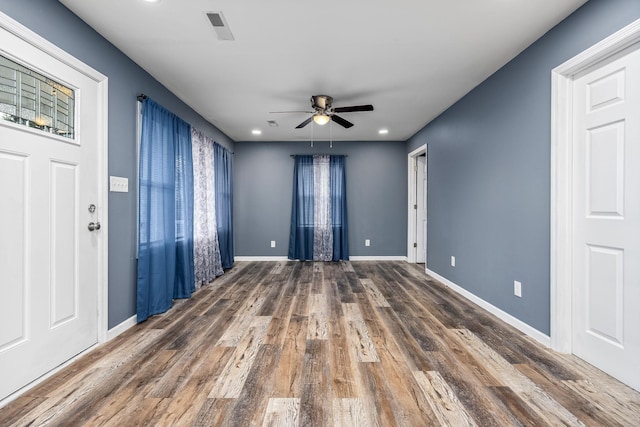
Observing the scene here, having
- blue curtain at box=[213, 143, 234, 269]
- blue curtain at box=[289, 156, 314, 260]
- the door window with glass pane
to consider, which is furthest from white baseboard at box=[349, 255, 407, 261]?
the door window with glass pane

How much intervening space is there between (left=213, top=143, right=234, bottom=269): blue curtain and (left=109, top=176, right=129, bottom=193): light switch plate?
2114 mm

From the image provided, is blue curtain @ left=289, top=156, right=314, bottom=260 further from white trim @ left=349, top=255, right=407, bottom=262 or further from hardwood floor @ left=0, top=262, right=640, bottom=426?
hardwood floor @ left=0, top=262, right=640, bottom=426

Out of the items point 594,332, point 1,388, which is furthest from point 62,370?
point 594,332

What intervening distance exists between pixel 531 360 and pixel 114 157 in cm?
355

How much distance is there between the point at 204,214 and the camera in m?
4.15

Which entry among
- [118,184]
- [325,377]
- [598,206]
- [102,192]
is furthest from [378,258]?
[102,192]

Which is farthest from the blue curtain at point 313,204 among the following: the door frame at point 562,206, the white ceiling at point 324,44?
the door frame at point 562,206

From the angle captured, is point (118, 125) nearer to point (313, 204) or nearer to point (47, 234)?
point (47, 234)

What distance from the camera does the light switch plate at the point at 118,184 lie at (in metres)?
2.37

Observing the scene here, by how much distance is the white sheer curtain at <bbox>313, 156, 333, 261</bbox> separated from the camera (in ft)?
19.0

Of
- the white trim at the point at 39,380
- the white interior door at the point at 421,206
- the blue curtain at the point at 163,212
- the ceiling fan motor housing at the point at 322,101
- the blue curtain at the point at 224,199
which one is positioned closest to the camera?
the white trim at the point at 39,380

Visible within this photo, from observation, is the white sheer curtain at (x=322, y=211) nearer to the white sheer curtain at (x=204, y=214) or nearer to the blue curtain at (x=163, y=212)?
the white sheer curtain at (x=204, y=214)

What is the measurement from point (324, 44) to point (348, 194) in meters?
3.70

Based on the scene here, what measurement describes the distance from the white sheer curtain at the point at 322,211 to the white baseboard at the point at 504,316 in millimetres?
2425
